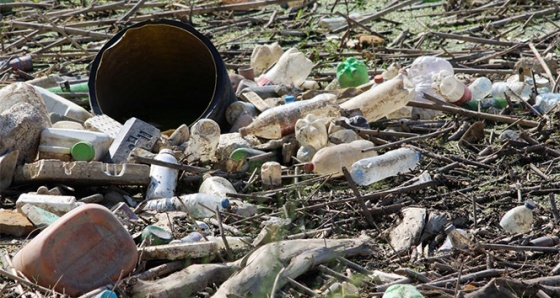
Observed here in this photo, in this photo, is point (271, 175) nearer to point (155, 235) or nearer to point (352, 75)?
point (155, 235)

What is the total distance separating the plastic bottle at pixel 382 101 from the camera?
17.7 ft

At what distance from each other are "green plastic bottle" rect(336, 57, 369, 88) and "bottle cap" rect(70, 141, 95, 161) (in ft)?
6.28

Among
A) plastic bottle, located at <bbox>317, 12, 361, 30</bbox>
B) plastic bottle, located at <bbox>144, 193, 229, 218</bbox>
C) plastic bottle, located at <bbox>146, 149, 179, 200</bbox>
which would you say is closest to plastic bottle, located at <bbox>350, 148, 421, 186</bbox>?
plastic bottle, located at <bbox>144, 193, 229, 218</bbox>

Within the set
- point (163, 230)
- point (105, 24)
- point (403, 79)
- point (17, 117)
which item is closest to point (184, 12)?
point (105, 24)

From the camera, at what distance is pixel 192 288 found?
3334 millimetres

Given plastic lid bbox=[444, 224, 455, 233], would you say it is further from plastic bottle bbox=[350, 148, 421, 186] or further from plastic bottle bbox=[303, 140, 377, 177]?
plastic bottle bbox=[303, 140, 377, 177]

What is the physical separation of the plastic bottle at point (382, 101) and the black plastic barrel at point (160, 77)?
2.67 feet

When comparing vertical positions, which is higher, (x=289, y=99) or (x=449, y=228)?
(x=449, y=228)

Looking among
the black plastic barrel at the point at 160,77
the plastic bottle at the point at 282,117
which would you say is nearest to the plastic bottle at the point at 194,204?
the plastic bottle at the point at 282,117

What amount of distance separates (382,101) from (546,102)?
40.4 inches

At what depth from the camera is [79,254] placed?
333cm

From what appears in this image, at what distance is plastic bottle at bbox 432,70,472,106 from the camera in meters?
5.66

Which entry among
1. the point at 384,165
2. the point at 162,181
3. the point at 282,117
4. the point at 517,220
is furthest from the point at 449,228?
the point at 282,117

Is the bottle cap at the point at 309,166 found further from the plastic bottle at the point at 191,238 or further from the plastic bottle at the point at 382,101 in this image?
the plastic bottle at the point at 191,238
